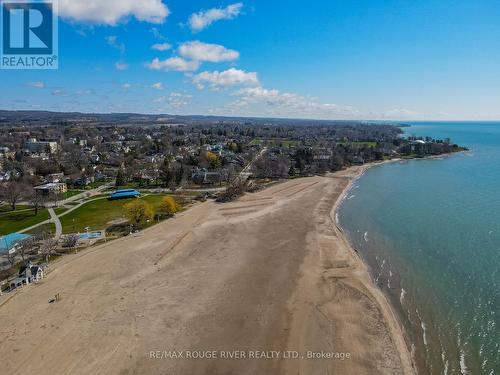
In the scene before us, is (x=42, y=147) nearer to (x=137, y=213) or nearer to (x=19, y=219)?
(x=19, y=219)

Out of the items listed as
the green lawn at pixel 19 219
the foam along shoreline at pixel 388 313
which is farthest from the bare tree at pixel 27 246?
the foam along shoreline at pixel 388 313

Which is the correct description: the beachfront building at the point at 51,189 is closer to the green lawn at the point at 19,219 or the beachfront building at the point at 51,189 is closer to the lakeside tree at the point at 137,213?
the green lawn at the point at 19,219

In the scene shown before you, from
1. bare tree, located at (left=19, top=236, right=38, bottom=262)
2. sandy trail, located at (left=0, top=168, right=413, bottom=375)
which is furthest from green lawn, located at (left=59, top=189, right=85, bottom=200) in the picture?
sandy trail, located at (left=0, top=168, right=413, bottom=375)

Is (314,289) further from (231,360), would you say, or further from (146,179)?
(146,179)

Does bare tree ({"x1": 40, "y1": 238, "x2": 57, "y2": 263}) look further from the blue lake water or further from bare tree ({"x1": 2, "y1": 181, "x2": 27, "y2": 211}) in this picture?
the blue lake water

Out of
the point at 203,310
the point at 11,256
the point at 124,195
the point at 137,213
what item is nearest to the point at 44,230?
the point at 11,256

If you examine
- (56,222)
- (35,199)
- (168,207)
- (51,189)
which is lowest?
(56,222)
